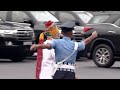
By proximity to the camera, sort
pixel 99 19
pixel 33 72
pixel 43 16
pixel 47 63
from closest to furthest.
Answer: pixel 47 63 → pixel 33 72 → pixel 99 19 → pixel 43 16

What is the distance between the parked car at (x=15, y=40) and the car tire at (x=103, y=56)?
2.74m

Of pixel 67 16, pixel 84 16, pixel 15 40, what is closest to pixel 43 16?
pixel 67 16

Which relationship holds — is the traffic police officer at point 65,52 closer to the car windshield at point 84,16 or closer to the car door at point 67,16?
the car door at point 67,16

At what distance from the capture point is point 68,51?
5445 millimetres

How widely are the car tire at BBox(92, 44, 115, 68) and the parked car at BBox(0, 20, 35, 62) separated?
2.74 metres

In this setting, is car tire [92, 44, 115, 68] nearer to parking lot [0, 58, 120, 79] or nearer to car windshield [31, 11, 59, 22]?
parking lot [0, 58, 120, 79]

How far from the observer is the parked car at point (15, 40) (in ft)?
52.5

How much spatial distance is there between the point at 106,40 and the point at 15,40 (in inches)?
133

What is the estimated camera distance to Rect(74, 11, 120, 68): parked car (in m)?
14.2

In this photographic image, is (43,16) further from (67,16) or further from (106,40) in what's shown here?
(106,40)

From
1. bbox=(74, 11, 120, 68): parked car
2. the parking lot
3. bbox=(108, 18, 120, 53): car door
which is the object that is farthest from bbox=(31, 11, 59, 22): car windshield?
bbox=(108, 18, 120, 53): car door

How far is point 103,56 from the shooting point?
1445cm
